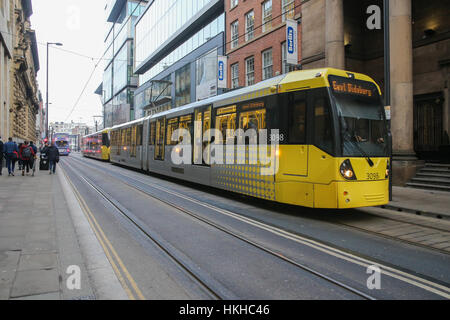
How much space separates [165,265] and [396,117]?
40.2ft

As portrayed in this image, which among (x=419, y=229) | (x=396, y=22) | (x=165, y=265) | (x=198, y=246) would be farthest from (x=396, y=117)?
(x=165, y=265)

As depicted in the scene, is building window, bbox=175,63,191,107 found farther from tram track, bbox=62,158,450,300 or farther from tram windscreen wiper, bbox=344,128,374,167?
tram windscreen wiper, bbox=344,128,374,167

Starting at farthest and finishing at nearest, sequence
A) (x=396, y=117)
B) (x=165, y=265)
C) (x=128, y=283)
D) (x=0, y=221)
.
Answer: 1. (x=396, y=117)
2. (x=0, y=221)
3. (x=165, y=265)
4. (x=128, y=283)

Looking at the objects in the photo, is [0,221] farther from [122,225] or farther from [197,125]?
[197,125]

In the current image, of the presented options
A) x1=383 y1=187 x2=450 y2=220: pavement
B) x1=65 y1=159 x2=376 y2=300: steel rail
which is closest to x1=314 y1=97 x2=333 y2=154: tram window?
x1=65 y1=159 x2=376 y2=300: steel rail

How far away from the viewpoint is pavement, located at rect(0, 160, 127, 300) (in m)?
3.58

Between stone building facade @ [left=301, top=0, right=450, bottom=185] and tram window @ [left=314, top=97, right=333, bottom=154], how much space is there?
7696mm

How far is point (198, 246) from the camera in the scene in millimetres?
5426

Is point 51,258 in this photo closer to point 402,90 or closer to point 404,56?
point 402,90

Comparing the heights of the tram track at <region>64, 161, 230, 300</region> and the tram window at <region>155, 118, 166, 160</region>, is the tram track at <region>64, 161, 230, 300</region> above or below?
below

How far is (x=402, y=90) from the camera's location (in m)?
13.4

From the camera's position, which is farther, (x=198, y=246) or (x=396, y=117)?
(x=396, y=117)
